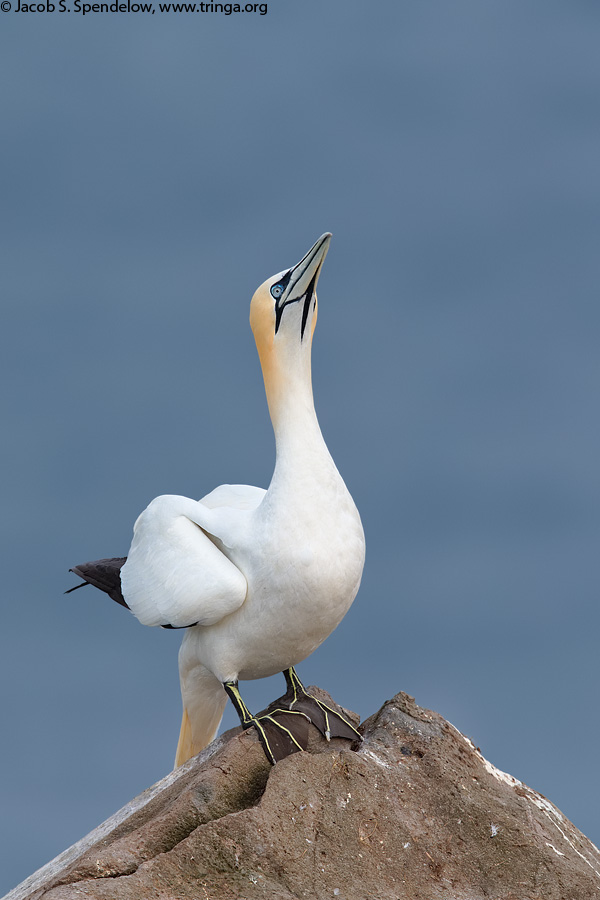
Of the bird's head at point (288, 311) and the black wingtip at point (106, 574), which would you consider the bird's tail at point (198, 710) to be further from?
the bird's head at point (288, 311)

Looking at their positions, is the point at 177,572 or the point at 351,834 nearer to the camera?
the point at 351,834

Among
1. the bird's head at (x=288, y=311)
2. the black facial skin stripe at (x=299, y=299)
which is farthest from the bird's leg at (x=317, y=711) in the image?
the black facial skin stripe at (x=299, y=299)

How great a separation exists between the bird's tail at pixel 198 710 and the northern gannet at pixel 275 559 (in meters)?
0.07

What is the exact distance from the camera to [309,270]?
9.48 m

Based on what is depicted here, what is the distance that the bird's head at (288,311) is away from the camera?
9.51 m

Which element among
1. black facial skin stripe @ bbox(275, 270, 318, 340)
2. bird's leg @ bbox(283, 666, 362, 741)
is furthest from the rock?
black facial skin stripe @ bbox(275, 270, 318, 340)

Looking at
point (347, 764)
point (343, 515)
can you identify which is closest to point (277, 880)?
point (347, 764)

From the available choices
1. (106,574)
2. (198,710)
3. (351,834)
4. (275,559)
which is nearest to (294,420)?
(275,559)

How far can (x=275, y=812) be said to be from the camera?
8.28 meters

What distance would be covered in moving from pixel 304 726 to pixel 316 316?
3.07 meters

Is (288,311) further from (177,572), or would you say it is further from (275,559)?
(177,572)

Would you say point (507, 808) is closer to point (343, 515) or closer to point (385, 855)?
point (385, 855)

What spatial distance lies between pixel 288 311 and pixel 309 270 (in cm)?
34

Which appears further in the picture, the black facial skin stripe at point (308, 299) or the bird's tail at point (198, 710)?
the bird's tail at point (198, 710)
